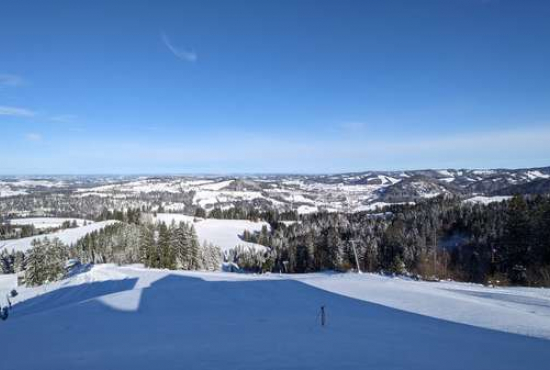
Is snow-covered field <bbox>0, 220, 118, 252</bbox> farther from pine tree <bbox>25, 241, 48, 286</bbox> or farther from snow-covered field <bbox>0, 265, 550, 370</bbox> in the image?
snow-covered field <bbox>0, 265, 550, 370</bbox>

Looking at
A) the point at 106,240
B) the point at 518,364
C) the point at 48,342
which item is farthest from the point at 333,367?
the point at 106,240

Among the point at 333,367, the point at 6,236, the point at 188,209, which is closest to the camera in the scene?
the point at 333,367

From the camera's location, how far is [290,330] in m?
10.7

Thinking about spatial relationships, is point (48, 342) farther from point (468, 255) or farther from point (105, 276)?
point (468, 255)

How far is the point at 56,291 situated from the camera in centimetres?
2886

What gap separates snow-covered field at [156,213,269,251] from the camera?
99.1 m

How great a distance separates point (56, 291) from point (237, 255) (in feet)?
189

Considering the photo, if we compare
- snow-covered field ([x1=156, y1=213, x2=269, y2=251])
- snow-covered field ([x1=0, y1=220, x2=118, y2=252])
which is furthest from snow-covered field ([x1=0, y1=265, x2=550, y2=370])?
snow-covered field ([x1=0, y1=220, x2=118, y2=252])

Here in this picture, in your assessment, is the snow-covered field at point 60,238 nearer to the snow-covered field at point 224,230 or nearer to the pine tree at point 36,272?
the snow-covered field at point 224,230

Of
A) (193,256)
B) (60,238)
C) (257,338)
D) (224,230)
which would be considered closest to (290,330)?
(257,338)

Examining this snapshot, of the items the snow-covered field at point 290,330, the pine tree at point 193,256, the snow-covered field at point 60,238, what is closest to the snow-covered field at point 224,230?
the snow-covered field at point 60,238

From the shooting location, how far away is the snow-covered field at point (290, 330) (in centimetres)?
796

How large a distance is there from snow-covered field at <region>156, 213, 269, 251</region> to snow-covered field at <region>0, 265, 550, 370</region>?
77429 mm

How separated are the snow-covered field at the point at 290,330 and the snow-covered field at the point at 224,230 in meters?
77.4
